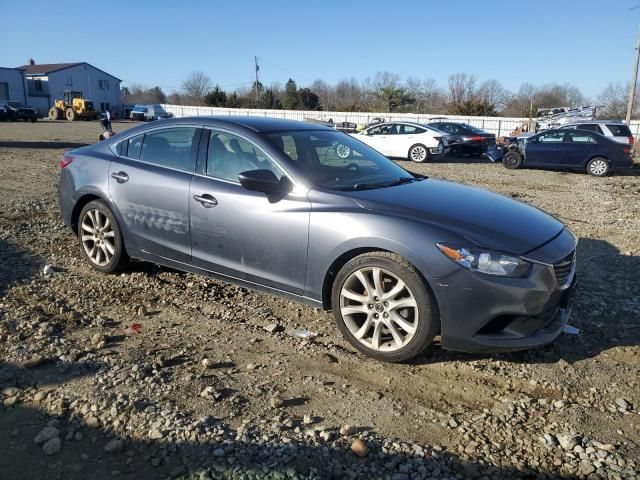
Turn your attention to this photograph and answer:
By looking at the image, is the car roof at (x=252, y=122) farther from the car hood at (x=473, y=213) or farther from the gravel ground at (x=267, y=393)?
the gravel ground at (x=267, y=393)

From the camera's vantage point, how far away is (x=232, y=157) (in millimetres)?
4266

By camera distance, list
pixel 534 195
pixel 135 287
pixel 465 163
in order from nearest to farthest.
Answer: pixel 135 287
pixel 534 195
pixel 465 163

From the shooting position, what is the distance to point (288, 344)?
12.5 ft

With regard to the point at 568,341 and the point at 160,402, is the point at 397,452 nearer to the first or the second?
the point at 160,402

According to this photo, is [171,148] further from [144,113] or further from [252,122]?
[144,113]

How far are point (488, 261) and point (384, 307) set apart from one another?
28.9 inches

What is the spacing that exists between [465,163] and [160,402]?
18488 millimetres

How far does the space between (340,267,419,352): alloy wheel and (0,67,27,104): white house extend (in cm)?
7407

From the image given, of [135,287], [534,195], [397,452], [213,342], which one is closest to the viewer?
[397,452]

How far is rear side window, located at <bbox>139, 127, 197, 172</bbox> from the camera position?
177 inches

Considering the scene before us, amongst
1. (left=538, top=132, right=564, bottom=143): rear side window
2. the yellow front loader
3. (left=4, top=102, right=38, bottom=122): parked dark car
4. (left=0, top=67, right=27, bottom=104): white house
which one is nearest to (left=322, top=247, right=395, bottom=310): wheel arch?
(left=538, top=132, right=564, bottom=143): rear side window

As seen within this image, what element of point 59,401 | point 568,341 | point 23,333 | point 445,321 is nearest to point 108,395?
point 59,401

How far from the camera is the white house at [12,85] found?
64.7 metres

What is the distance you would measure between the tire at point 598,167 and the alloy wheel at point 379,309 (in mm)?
15055
